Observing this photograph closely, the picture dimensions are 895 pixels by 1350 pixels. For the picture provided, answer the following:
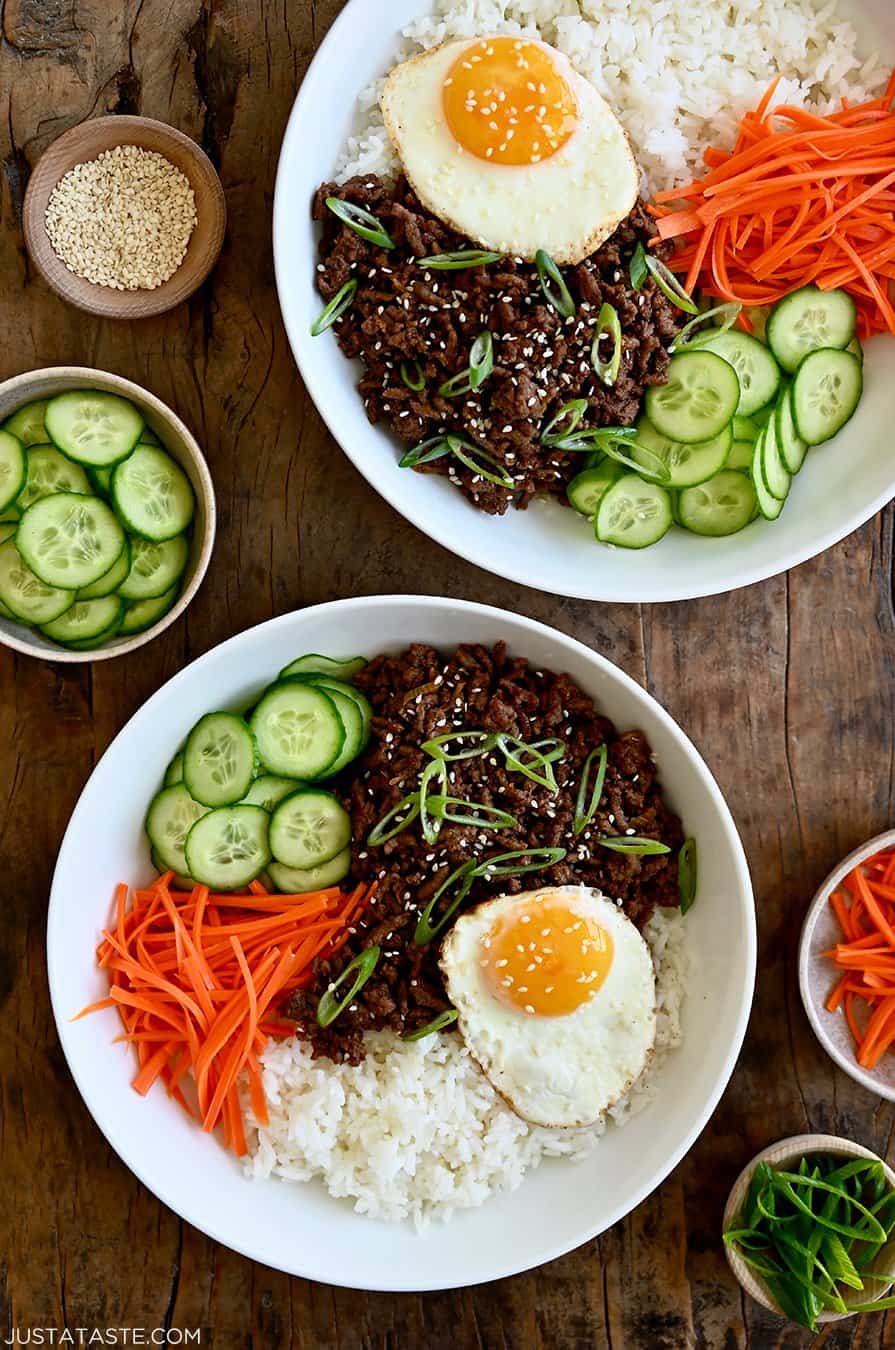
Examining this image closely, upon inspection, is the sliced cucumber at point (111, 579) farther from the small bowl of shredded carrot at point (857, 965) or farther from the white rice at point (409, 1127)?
the small bowl of shredded carrot at point (857, 965)

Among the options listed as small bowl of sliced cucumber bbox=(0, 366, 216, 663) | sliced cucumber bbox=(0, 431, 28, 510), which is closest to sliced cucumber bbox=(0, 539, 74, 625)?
small bowl of sliced cucumber bbox=(0, 366, 216, 663)

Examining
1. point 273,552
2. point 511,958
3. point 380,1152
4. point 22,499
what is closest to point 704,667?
point 511,958

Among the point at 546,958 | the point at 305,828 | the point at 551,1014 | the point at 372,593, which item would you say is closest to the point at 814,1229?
the point at 551,1014

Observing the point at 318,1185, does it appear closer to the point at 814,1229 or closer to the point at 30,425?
Answer: the point at 814,1229

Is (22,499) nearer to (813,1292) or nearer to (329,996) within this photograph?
(329,996)

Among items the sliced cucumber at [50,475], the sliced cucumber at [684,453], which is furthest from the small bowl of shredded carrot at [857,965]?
the sliced cucumber at [50,475]

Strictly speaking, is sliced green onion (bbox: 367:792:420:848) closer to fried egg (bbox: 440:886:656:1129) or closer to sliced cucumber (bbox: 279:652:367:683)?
fried egg (bbox: 440:886:656:1129)
